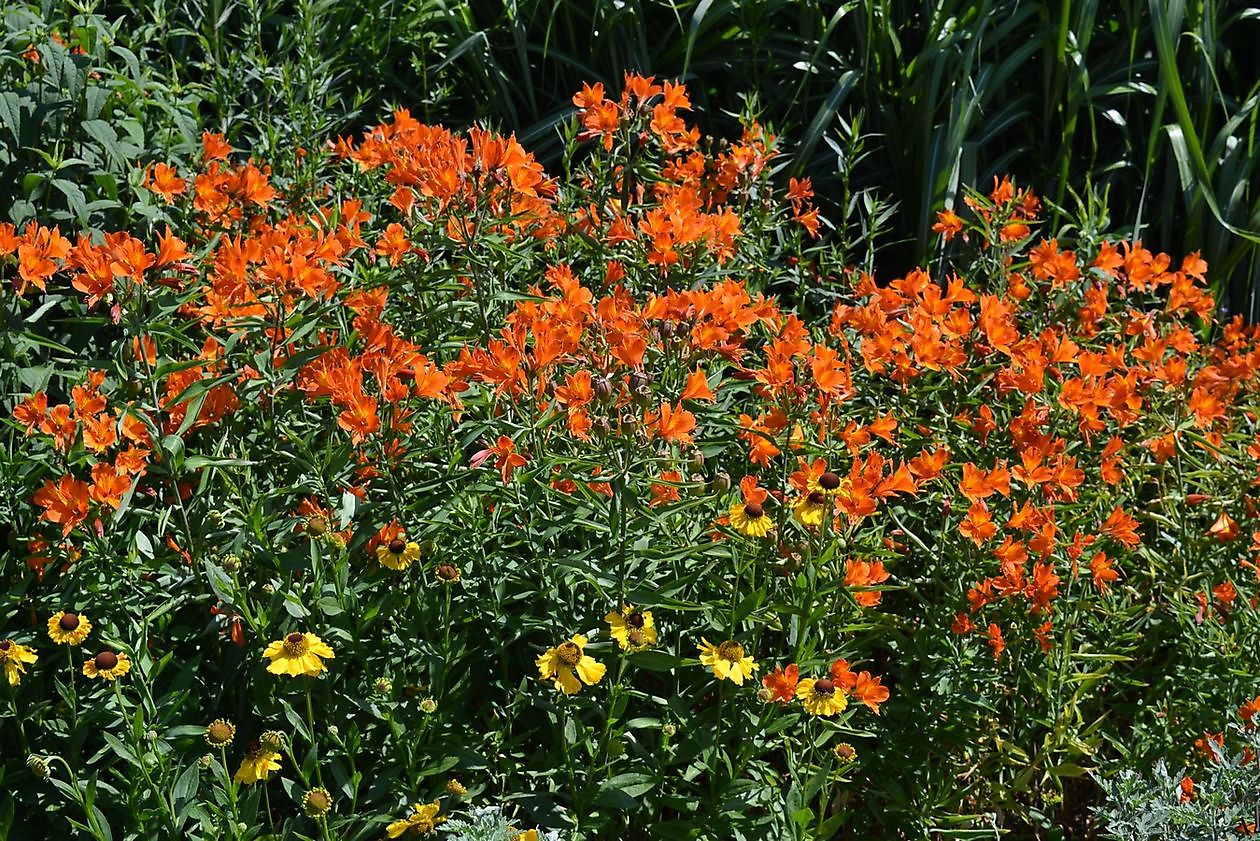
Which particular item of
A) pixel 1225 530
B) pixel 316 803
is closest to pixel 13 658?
pixel 316 803

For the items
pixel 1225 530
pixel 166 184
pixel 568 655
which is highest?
pixel 166 184

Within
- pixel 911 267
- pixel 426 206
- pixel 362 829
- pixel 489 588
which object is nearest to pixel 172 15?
pixel 426 206

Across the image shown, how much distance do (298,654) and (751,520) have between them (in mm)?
676

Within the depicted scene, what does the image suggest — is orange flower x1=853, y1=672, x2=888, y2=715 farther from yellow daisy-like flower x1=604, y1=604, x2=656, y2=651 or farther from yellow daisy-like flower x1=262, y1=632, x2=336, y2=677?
yellow daisy-like flower x1=262, y1=632, x2=336, y2=677

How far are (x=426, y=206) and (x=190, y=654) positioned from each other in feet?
3.06

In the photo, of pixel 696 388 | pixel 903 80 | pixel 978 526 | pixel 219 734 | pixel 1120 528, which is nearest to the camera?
pixel 219 734

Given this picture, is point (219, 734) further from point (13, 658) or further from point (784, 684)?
point (784, 684)

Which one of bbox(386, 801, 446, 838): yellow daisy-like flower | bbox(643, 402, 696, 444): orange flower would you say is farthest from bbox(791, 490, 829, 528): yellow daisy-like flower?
bbox(386, 801, 446, 838): yellow daisy-like flower

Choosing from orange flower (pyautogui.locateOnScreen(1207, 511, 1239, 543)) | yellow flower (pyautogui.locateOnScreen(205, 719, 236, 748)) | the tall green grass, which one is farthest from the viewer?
the tall green grass

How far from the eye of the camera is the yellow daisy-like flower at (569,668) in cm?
187

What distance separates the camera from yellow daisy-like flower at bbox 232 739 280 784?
1.84 metres

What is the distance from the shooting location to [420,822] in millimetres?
1912

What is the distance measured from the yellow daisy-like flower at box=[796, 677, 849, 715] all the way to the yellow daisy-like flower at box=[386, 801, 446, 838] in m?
0.54

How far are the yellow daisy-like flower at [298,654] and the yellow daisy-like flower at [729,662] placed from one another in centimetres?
52
